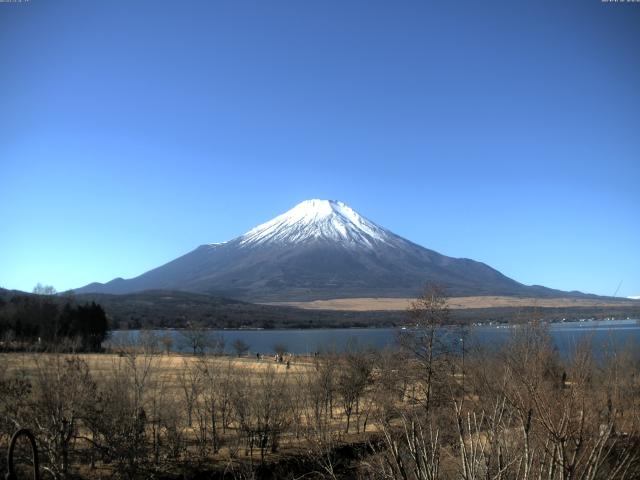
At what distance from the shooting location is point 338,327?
603 ft

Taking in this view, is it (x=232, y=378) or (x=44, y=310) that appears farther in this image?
(x=44, y=310)

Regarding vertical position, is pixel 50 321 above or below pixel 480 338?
above

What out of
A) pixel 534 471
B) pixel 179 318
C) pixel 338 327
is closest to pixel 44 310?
pixel 534 471

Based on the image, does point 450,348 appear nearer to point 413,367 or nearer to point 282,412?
point 413,367

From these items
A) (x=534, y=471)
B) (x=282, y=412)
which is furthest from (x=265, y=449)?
(x=534, y=471)

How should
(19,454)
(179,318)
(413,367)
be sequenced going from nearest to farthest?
1. (19,454)
2. (413,367)
3. (179,318)

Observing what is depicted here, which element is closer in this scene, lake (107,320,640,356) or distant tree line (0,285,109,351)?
lake (107,320,640,356)

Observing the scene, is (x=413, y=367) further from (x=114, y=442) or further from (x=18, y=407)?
(x=18, y=407)

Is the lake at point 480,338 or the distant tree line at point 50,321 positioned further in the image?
the distant tree line at point 50,321

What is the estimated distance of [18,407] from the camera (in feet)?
47.5

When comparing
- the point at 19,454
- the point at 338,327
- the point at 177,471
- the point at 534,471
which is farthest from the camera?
the point at 338,327

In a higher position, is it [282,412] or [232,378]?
[232,378]

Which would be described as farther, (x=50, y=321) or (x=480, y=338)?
(x=50, y=321)

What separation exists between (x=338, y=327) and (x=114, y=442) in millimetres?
170733
